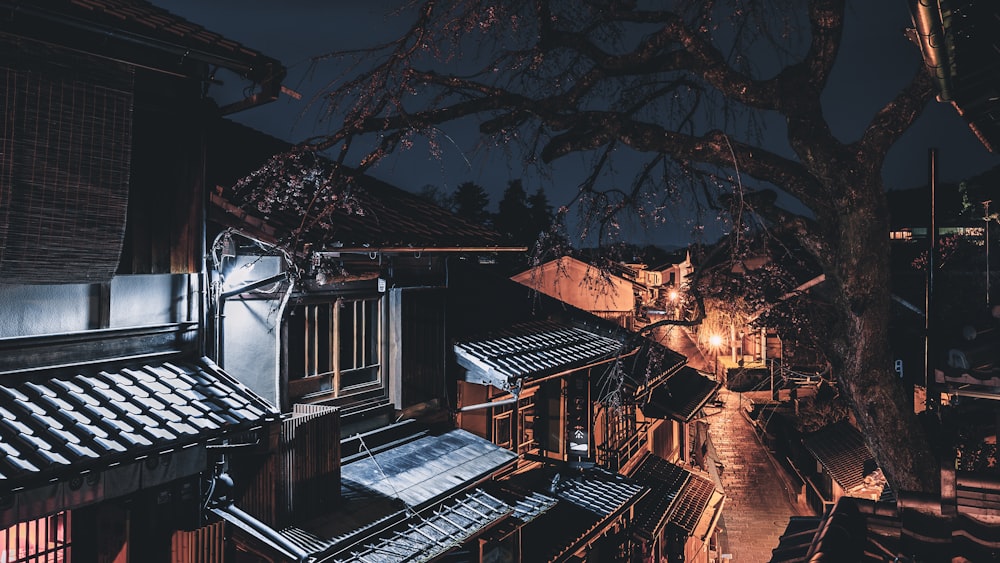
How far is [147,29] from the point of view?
786 cm

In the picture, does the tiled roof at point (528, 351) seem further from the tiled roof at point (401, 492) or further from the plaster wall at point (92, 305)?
the plaster wall at point (92, 305)

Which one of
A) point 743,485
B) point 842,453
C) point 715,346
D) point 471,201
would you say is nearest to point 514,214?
point 471,201

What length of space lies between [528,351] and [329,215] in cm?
733

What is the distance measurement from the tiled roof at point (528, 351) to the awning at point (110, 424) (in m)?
5.87

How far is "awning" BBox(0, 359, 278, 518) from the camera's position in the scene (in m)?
6.33

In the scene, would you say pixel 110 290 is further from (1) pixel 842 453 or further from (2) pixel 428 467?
(1) pixel 842 453

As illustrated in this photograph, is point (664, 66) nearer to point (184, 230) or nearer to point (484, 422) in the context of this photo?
point (184, 230)

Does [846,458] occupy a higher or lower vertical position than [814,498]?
higher

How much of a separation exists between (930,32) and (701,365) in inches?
1561

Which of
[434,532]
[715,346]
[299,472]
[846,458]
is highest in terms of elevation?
[299,472]

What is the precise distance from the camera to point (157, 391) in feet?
26.8

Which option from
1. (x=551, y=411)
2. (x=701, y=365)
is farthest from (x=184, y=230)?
(x=701, y=365)

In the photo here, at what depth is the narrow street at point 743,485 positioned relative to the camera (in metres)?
26.8

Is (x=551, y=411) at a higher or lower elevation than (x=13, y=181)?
lower
